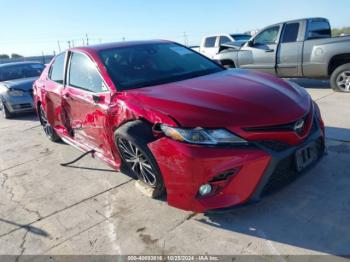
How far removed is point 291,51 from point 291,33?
42cm

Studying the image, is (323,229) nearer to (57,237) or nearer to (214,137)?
(214,137)

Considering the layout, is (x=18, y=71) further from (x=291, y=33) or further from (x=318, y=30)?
(x=318, y=30)

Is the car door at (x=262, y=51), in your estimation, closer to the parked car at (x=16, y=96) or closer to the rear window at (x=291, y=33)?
the rear window at (x=291, y=33)

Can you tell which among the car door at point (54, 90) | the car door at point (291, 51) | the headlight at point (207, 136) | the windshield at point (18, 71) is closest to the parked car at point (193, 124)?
the headlight at point (207, 136)

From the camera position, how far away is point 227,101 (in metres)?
3.04

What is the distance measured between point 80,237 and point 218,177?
1384 millimetres

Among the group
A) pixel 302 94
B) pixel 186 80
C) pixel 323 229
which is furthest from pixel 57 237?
pixel 302 94

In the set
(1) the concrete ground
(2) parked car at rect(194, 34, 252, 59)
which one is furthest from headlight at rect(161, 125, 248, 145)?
(2) parked car at rect(194, 34, 252, 59)

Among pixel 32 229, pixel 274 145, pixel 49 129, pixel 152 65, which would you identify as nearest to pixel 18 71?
pixel 49 129

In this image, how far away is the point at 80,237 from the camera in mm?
3135

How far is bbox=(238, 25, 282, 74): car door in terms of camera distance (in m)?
8.39

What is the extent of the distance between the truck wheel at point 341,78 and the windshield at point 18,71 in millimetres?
7686

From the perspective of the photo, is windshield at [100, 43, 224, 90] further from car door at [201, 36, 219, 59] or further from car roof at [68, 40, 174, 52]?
car door at [201, 36, 219, 59]

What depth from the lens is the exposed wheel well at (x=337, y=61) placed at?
23.6 ft
